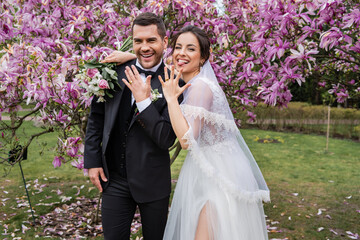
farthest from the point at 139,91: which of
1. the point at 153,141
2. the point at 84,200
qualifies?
the point at 84,200

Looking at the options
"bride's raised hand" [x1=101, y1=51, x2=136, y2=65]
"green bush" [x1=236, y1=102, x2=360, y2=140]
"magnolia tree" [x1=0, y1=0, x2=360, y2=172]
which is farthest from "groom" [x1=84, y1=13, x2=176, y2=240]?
"green bush" [x1=236, y1=102, x2=360, y2=140]

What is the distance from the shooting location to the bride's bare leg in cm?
216

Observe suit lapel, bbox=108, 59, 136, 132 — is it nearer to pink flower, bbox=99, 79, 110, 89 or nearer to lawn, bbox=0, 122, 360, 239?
pink flower, bbox=99, 79, 110, 89

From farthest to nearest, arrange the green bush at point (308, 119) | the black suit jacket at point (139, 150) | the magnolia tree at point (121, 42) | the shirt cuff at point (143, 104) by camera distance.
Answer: the green bush at point (308, 119) → the magnolia tree at point (121, 42) → the black suit jacket at point (139, 150) → the shirt cuff at point (143, 104)

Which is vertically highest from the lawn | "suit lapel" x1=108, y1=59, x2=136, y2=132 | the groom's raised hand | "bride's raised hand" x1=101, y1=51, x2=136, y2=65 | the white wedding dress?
"bride's raised hand" x1=101, y1=51, x2=136, y2=65

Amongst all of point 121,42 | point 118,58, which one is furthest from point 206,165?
point 121,42

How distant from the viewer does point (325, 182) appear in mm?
7160

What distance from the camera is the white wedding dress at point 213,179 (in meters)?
2.16

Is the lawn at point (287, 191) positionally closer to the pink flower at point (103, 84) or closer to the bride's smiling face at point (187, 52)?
the pink flower at point (103, 84)

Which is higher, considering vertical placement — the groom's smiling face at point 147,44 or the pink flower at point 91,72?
the groom's smiling face at point 147,44

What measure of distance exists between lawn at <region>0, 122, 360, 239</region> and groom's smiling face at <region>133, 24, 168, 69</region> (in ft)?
5.54

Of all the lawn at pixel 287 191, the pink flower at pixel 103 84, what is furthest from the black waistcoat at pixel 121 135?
the lawn at pixel 287 191

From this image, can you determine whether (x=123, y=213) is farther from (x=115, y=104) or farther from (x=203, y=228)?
(x=115, y=104)

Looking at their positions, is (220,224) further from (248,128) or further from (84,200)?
(248,128)
